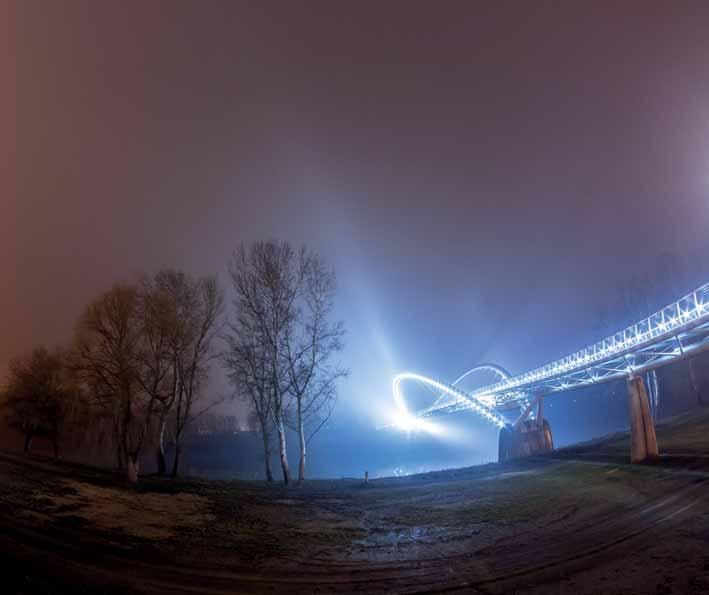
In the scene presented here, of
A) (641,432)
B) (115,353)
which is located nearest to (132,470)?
(115,353)

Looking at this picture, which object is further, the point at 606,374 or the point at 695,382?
the point at 695,382

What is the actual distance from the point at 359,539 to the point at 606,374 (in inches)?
1715

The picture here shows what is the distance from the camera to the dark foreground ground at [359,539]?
7.59m

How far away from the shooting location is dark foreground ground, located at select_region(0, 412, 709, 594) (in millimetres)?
7594

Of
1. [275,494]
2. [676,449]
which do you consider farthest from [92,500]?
[676,449]

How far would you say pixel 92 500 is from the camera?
48.0 feet

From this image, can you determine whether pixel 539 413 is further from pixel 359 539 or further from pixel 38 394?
pixel 38 394

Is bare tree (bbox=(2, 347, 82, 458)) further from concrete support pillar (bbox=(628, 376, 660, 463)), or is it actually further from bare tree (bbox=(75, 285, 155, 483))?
concrete support pillar (bbox=(628, 376, 660, 463))

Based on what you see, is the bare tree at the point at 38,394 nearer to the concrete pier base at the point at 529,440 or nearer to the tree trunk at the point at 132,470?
the tree trunk at the point at 132,470

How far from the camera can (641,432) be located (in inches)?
953

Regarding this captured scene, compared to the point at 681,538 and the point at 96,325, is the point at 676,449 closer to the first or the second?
the point at 681,538

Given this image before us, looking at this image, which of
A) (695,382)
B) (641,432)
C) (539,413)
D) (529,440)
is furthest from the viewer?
(539,413)

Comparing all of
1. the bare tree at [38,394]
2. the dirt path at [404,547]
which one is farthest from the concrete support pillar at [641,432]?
the bare tree at [38,394]

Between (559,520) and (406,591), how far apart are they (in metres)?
7.47
